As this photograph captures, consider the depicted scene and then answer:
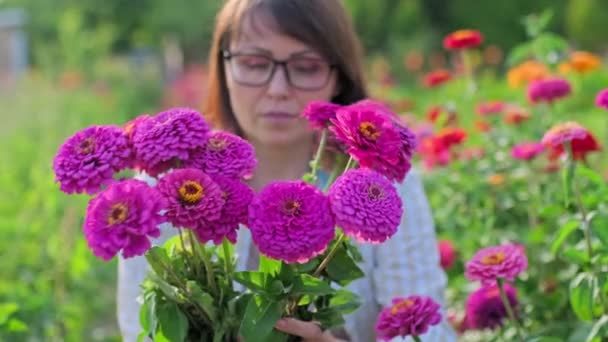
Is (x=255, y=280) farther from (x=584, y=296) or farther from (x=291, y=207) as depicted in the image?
(x=584, y=296)

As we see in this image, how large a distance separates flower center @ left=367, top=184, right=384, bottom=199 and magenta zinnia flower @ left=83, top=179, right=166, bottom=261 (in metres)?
0.20

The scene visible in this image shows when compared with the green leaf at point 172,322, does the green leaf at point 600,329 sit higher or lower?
lower

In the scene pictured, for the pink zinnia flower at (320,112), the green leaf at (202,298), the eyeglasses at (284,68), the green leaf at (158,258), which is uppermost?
the eyeglasses at (284,68)

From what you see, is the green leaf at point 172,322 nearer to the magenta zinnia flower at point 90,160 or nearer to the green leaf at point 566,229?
the magenta zinnia flower at point 90,160

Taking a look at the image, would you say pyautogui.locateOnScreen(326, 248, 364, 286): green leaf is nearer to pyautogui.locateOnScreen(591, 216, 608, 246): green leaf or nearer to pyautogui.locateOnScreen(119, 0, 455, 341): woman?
pyautogui.locateOnScreen(119, 0, 455, 341): woman

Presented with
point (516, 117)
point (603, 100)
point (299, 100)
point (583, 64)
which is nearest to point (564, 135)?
point (603, 100)

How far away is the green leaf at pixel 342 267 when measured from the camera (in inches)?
39.3

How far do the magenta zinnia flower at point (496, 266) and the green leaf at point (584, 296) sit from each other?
0.60 ft

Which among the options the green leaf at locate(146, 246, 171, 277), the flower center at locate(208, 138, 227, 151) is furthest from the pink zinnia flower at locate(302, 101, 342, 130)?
the green leaf at locate(146, 246, 171, 277)

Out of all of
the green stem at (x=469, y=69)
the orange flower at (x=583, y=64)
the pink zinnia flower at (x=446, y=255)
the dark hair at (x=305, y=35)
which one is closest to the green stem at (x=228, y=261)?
the dark hair at (x=305, y=35)

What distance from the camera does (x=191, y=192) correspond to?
0.85m

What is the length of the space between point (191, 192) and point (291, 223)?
0.34 ft

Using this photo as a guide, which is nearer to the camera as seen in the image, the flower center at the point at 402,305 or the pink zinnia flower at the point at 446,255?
the flower center at the point at 402,305

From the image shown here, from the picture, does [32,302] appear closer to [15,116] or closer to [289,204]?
[289,204]
